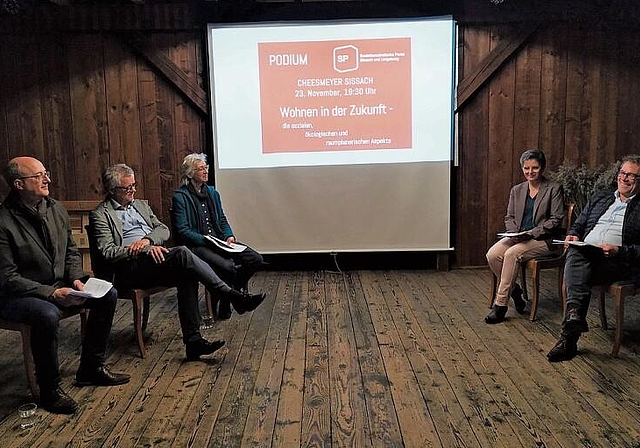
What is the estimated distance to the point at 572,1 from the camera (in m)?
5.11

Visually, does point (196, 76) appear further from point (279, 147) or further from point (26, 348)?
point (26, 348)

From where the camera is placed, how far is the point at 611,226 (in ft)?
11.3

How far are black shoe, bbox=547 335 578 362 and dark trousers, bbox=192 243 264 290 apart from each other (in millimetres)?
1958

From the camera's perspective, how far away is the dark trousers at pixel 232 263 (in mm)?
3928

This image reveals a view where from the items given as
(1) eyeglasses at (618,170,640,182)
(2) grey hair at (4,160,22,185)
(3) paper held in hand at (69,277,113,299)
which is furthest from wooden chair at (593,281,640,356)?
(2) grey hair at (4,160,22,185)

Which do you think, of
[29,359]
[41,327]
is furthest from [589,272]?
[29,359]

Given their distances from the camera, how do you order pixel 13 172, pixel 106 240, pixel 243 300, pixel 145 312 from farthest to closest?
pixel 145 312 < pixel 243 300 < pixel 106 240 < pixel 13 172

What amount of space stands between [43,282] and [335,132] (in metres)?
3.03

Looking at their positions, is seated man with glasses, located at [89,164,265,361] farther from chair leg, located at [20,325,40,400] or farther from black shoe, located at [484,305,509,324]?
black shoe, located at [484,305,509,324]

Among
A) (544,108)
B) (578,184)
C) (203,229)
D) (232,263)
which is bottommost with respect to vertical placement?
(232,263)

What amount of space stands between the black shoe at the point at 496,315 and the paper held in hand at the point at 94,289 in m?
2.39

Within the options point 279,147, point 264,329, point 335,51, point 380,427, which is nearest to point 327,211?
point 279,147

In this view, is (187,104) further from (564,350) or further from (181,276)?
(564,350)

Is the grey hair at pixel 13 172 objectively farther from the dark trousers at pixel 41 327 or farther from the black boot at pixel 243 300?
the black boot at pixel 243 300
